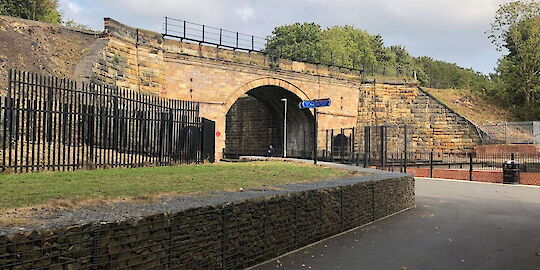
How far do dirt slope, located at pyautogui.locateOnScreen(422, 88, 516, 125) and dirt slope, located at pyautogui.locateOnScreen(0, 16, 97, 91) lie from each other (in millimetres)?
30200

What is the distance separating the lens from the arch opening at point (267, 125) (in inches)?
1485

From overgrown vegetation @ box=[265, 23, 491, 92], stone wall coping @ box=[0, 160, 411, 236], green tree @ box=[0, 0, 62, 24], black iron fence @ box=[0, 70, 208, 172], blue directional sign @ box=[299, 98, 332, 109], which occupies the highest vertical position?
overgrown vegetation @ box=[265, 23, 491, 92]

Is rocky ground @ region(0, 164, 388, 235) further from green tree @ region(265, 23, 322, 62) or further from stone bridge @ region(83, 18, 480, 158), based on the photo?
green tree @ region(265, 23, 322, 62)

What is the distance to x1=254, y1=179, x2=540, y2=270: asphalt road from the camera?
5797mm

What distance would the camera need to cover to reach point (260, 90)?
3706 cm

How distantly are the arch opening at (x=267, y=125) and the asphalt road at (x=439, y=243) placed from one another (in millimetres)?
24992

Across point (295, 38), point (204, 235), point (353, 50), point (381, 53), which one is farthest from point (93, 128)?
point (381, 53)

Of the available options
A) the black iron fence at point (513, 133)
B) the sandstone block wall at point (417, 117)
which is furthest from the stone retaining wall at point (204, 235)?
the sandstone block wall at point (417, 117)

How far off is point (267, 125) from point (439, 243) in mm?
35984

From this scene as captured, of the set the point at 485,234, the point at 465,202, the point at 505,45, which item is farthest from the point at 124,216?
the point at 505,45

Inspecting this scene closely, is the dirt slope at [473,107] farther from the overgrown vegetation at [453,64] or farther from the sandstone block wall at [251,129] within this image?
the sandstone block wall at [251,129]

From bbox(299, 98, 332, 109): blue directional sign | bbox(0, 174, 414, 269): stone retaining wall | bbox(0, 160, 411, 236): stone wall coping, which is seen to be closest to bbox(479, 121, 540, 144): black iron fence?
bbox(299, 98, 332, 109): blue directional sign

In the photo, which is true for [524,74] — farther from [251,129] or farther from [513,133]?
[251,129]

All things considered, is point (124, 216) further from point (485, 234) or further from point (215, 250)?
point (485, 234)
